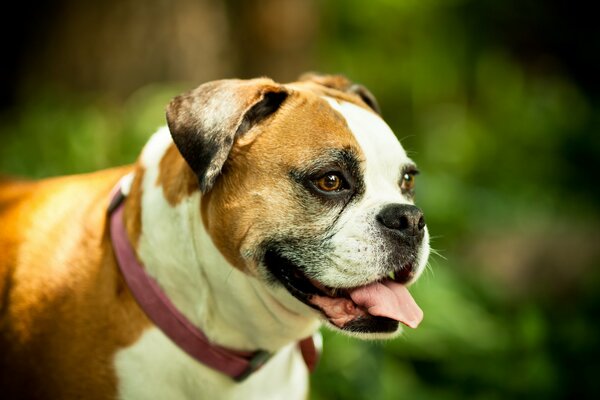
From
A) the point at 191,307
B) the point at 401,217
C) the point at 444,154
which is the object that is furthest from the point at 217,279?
the point at 444,154

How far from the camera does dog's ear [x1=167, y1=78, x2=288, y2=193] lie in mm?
2584

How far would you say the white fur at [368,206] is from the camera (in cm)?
266

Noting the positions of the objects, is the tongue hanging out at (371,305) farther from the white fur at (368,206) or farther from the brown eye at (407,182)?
the brown eye at (407,182)

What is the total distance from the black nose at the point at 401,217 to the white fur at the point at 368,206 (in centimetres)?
3

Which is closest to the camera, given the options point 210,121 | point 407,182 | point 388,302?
point 210,121

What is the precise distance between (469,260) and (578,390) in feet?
6.81

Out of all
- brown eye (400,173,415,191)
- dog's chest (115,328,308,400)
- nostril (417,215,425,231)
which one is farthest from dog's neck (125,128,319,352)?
brown eye (400,173,415,191)

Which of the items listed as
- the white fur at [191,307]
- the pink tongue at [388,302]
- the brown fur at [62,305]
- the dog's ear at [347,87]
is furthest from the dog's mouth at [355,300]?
the dog's ear at [347,87]

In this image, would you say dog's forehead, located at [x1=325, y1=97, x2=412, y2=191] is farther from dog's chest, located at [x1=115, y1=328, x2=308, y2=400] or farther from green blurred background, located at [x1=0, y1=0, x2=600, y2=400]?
dog's chest, located at [x1=115, y1=328, x2=308, y2=400]

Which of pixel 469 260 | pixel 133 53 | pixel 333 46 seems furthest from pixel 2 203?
pixel 333 46

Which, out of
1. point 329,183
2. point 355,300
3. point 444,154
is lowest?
point 444,154

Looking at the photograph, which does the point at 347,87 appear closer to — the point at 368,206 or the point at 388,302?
the point at 368,206

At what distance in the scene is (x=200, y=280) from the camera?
2.79 m

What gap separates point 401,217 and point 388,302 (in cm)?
34
